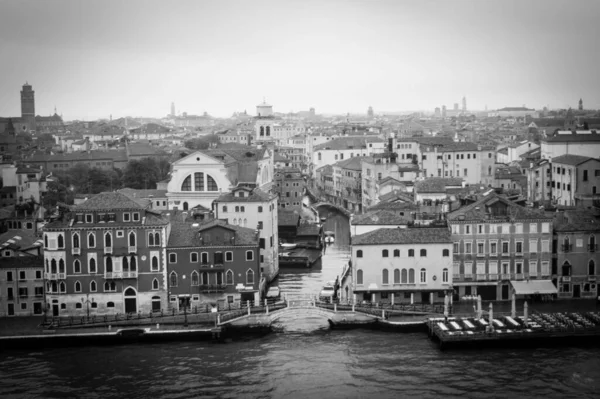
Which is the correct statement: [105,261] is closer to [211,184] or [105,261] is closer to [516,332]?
[211,184]

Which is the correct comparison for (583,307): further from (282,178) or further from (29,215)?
(282,178)

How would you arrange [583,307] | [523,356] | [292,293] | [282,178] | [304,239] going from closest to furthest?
1. [523,356]
2. [583,307]
3. [292,293]
4. [304,239]
5. [282,178]

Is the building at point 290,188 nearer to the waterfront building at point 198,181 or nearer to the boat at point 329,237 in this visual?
the boat at point 329,237

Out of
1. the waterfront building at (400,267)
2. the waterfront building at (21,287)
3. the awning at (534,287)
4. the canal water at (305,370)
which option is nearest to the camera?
the canal water at (305,370)

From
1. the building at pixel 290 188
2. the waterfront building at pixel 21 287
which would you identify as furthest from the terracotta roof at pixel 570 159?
the waterfront building at pixel 21 287

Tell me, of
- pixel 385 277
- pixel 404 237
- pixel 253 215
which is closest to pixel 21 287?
pixel 253 215

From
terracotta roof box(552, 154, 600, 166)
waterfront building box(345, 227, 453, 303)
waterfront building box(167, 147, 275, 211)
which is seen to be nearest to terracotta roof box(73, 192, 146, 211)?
waterfront building box(345, 227, 453, 303)

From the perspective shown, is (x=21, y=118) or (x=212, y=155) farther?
(x=21, y=118)

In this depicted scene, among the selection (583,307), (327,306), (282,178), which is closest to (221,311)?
(327,306)
